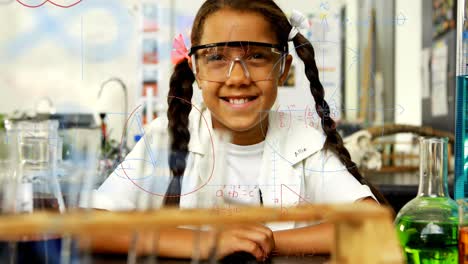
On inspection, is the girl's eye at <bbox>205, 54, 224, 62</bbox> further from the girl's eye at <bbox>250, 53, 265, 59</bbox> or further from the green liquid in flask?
the green liquid in flask

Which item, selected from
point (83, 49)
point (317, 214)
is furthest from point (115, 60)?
point (317, 214)

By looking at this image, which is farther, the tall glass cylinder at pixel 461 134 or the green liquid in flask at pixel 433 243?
the tall glass cylinder at pixel 461 134

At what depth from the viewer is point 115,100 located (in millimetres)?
879

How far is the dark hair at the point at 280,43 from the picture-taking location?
852mm

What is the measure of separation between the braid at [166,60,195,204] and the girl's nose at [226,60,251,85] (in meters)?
0.07

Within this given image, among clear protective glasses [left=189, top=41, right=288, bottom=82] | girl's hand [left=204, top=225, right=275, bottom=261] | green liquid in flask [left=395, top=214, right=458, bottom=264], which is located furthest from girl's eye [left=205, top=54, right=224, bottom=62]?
green liquid in flask [left=395, top=214, right=458, bottom=264]

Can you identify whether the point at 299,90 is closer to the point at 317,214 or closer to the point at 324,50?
the point at 324,50

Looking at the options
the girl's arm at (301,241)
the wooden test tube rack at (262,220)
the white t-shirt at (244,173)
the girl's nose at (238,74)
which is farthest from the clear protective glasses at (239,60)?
the wooden test tube rack at (262,220)

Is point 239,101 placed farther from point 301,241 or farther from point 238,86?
point 301,241

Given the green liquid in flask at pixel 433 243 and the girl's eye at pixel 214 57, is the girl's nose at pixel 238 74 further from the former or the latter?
the green liquid in flask at pixel 433 243

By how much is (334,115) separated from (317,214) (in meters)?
0.51

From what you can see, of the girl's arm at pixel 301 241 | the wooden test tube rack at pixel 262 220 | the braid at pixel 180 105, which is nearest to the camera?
the wooden test tube rack at pixel 262 220

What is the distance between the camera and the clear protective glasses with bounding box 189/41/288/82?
831 mm

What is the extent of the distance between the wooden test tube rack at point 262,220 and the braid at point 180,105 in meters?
0.46
